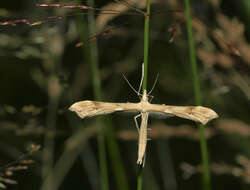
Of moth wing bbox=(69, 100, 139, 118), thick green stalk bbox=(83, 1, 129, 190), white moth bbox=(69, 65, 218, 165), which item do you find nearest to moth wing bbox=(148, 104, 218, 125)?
white moth bbox=(69, 65, 218, 165)

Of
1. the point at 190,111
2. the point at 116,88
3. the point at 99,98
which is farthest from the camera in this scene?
the point at 116,88

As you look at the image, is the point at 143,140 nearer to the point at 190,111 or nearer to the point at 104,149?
the point at 190,111

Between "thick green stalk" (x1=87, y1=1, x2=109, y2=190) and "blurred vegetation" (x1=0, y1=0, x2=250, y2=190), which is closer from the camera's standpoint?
"thick green stalk" (x1=87, y1=1, x2=109, y2=190)

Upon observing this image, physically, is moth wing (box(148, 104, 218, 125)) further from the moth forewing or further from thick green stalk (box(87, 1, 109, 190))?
thick green stalk (box(87, 1, 109, 190))

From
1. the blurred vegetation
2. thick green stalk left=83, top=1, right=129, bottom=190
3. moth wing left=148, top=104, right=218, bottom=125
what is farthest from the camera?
the blurred vegetation

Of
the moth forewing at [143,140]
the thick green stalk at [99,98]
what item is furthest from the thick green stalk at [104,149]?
the moth forewing at [143,140]

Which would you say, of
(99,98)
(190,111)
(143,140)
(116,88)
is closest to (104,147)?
(99,98)
